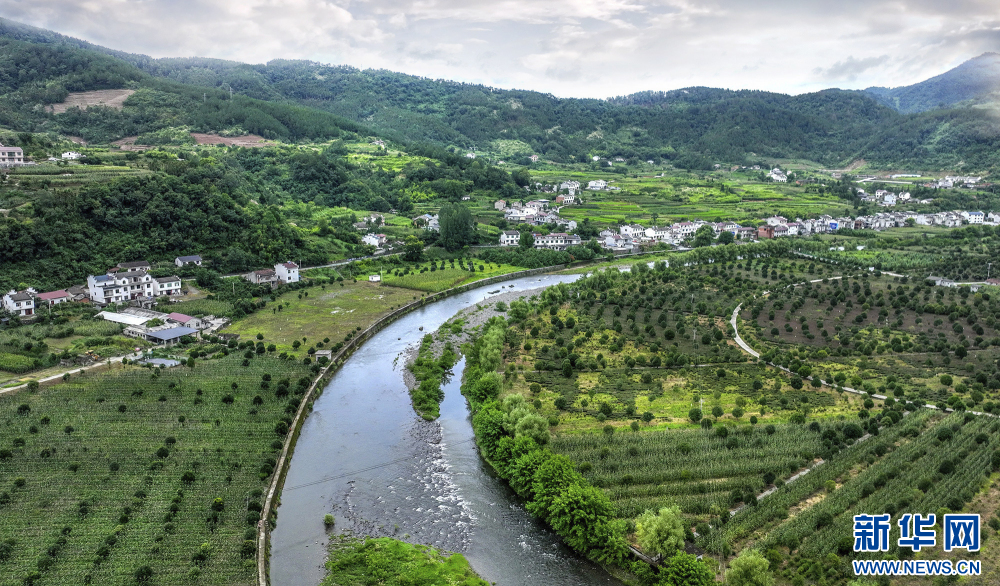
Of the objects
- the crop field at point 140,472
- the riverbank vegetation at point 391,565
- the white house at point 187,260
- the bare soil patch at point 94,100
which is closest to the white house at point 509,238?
the white house at point 187,260

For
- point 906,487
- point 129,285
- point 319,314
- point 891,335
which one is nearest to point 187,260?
point 129,285

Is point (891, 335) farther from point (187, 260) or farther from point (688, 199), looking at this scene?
point (688, 199)

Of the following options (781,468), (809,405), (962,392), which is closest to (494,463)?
(781,468)

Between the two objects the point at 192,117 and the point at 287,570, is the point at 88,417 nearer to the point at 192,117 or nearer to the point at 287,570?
the point at 287,570

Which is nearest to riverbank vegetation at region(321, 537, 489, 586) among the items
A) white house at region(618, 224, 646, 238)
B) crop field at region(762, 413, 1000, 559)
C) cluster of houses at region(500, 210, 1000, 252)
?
crop field at region(762, 413, 1000, 559)

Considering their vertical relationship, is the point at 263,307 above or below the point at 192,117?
below

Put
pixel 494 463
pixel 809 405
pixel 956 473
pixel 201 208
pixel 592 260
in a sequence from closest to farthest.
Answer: pixel 956 473
pixel 494 463
pixel 809 405
pixel 201 208
pixel 592 260

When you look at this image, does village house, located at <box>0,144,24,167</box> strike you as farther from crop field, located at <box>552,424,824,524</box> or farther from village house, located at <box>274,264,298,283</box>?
crop field, located at <box>552,424,824,524</box>
